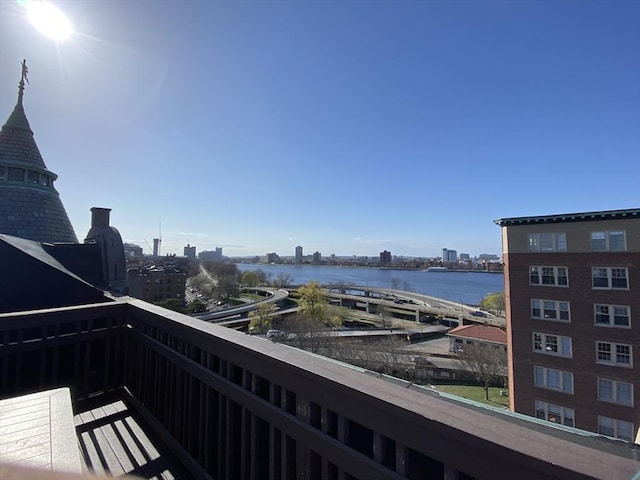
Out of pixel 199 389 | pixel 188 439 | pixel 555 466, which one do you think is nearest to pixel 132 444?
pixel 188 439

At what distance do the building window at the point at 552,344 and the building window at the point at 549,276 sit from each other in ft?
6.80

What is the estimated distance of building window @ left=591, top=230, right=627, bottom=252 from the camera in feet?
38.9

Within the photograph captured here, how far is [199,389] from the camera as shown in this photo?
2182 mm

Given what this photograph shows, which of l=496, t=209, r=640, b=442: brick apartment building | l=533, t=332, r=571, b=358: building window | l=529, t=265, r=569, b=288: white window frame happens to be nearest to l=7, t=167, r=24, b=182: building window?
l=496, t=209, r=640, b=442: brick apartment building

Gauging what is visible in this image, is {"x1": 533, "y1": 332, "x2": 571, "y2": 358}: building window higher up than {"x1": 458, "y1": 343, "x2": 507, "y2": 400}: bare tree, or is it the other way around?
{"x1": 533, "y1": 332, "x2": 571, "y2": 358}: building window

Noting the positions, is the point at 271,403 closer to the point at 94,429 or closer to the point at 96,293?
the point at 94,429

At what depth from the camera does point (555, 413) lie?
42.4ft

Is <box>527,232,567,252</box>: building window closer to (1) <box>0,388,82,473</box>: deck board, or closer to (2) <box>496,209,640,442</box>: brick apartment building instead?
(2) <box>496,209,640,442</box>: brick apartment building

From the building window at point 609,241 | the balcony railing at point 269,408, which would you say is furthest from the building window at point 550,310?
the balcony railing at point 269,408

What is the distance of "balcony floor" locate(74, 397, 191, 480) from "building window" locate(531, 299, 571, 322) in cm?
1488

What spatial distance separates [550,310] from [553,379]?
2.73 meters

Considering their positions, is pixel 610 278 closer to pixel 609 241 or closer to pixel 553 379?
pixel 609 241

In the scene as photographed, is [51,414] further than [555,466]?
Yes

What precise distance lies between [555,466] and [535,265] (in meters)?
15.3
